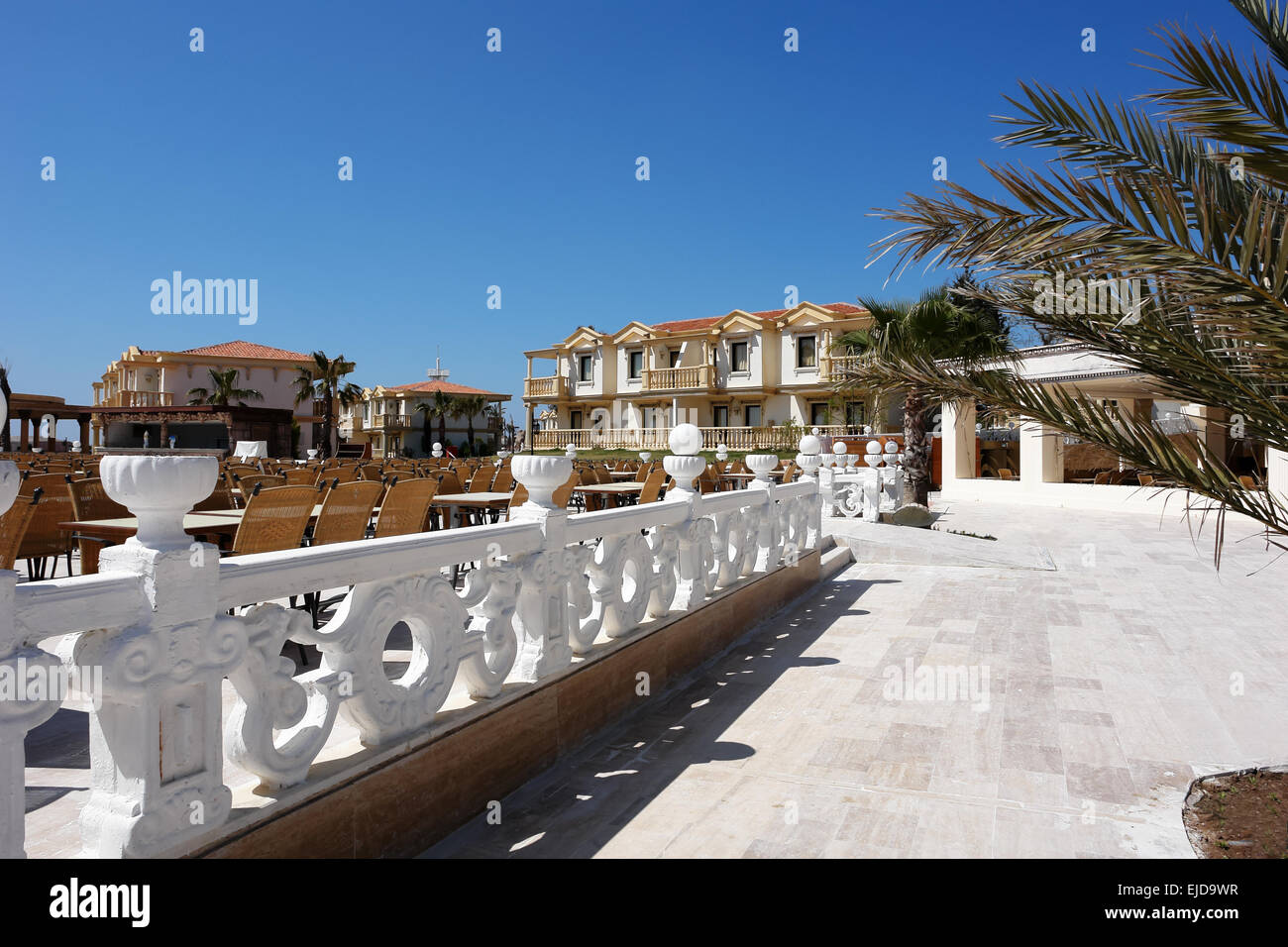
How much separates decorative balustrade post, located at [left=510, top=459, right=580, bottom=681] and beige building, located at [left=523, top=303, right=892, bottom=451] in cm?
2836

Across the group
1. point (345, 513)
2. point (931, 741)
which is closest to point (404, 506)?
point (345, 513)

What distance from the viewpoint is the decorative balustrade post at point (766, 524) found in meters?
6.61

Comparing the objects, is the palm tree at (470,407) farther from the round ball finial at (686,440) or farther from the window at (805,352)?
the round ball finial at (686,440)

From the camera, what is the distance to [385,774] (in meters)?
2.52

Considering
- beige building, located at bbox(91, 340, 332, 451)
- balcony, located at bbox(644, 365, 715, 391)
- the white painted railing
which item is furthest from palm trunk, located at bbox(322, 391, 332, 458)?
the white painted railing

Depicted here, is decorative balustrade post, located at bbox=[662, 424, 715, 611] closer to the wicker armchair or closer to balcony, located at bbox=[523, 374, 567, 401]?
the wicker armchair

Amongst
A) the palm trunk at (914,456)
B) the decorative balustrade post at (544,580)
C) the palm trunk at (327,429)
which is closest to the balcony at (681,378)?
the palm trunk at (327,429)

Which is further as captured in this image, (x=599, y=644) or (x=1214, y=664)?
(x=1214, y=664)

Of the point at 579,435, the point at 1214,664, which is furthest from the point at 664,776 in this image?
the point at 579,435

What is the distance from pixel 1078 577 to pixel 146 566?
30.5 ft

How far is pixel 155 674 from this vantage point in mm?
1793

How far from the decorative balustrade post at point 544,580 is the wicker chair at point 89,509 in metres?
2.88
